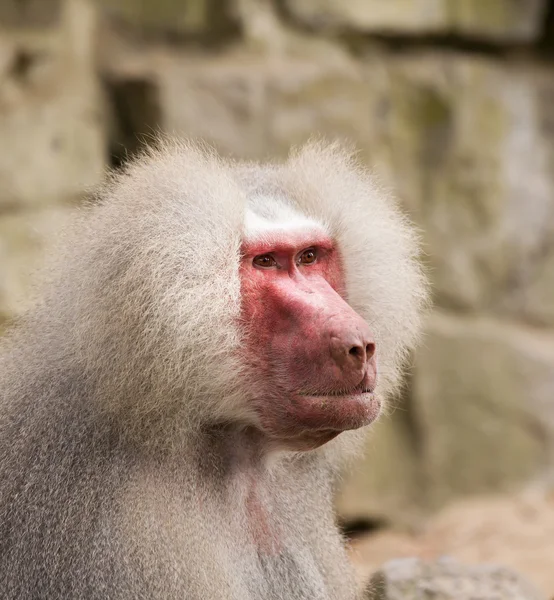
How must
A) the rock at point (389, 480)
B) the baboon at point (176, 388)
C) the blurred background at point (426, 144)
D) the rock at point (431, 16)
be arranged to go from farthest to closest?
the rock at point (389, 480)
the rock at point (431, 16)
the blurred background at point (426, 144)
the baboon at point (176, 388)

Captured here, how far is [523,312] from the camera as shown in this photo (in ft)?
16.8

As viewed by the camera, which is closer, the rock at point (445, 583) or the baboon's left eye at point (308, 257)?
the baboon's left eye at point (308, 257)

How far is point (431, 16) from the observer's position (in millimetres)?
4754

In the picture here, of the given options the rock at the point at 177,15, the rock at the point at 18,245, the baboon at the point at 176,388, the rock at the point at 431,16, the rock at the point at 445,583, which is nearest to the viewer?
the baboon at the point at 176,388

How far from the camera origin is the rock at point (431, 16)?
4.53 m

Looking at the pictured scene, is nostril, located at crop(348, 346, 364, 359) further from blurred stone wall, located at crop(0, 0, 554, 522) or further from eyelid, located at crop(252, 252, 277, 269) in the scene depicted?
blurred stone wall, located at crop(0, 0, 554, 522)

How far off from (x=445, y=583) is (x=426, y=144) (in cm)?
265

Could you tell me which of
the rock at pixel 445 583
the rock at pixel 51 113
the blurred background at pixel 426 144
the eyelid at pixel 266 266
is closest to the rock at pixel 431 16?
the blurred background at pixel 426 144

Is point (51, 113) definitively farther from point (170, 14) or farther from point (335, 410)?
point (335, 410)

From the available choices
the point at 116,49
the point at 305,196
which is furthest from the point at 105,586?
the point at 116,49

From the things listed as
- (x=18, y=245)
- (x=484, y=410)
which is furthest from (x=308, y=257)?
(x=484, y=410)

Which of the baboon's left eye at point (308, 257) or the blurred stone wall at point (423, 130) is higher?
the baboon's left eye at point (308, 257)

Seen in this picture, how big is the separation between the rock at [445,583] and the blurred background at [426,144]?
1.31 m

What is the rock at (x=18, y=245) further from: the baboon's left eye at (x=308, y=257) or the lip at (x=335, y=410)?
the lip at (x=335, y=410)
